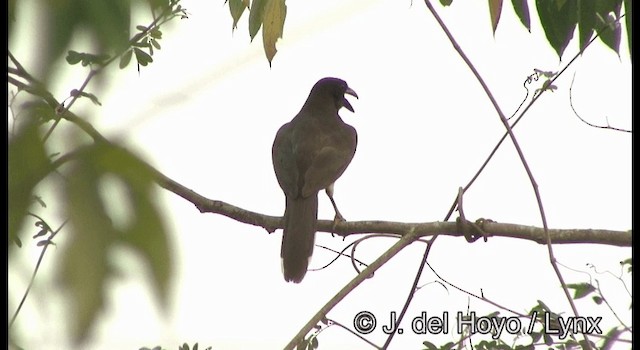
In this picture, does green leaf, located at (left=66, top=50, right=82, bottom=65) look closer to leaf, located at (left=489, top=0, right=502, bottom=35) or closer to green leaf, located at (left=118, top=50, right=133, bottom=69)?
green leaf, located at (left=118, top=50, right=133, bottom=69)

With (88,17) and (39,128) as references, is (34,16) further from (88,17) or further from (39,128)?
(39,128)

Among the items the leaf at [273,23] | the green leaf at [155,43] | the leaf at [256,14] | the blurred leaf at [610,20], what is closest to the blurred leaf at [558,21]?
the blurred leaf at [610,20]

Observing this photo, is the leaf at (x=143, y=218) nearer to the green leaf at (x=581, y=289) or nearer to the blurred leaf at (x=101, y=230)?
the blurred leaf at (x=101, y=230)

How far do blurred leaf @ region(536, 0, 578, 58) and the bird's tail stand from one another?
5.92ft

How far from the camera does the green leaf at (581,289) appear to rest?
139 inches

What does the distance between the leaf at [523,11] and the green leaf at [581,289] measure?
1.12 metres

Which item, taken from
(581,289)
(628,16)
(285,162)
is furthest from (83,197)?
(285,162)

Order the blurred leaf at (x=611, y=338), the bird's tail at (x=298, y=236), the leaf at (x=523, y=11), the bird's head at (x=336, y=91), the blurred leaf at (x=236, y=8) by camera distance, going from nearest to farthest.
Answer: the blurred leaf at (x=611, y=338) → the leaf at (x=523, y=11) → the blurred leaf at (x=236, y=8) → the bird's tail at (x=298, y=236) → the bird's head at (x=336, y=91)

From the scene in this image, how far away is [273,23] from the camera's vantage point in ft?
12.5

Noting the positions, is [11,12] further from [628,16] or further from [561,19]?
[628,16]

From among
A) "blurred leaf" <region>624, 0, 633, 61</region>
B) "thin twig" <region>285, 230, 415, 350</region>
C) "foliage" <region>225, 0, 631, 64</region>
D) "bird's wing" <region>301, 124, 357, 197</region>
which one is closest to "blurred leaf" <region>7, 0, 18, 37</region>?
"thin twig" <region>285, 230, 415, 350</region>

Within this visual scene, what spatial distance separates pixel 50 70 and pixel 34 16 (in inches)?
5.4

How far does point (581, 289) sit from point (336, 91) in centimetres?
352

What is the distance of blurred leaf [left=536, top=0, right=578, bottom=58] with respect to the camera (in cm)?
367
